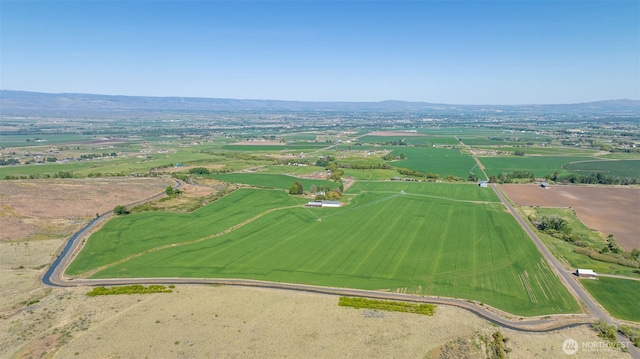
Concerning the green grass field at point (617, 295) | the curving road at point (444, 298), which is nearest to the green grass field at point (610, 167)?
the curving road at point (444, 298)

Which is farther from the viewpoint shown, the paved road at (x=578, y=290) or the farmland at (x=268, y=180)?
the farmland at (x=268, y=180)

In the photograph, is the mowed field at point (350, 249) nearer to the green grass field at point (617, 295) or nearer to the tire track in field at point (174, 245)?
the tire track in field at point (174, 245)

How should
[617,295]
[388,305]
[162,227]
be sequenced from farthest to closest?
[162,227] → [617,295] → [388,305]

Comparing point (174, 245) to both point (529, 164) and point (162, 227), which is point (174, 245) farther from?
point (529, 164)

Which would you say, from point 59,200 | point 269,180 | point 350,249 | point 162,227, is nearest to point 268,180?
point 269,180

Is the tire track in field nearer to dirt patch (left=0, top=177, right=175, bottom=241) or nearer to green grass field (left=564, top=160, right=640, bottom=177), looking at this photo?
dirt patch (left=0, top=177, right=175, bottom=241)

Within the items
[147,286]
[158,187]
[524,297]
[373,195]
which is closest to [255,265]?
[147,286]

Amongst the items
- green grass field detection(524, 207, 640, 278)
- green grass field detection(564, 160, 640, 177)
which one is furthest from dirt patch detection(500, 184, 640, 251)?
green grass field detection(564, 160, 640, 177)
